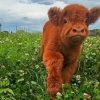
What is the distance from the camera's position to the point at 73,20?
10.2m

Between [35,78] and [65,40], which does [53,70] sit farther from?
[35,78]

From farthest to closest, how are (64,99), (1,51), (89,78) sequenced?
(1,51) → (89,78) → (64,99)

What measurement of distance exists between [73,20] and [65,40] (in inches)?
23.3

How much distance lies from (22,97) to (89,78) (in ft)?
8.97

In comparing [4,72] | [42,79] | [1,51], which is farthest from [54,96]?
[1,51]

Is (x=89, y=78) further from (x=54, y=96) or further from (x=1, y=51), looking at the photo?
(x=1, y=51)

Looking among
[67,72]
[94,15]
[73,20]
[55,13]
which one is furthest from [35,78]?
[94,15]

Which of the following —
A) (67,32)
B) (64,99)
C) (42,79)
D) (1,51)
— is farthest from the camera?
(1,51)

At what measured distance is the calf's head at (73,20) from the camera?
9.92 meters

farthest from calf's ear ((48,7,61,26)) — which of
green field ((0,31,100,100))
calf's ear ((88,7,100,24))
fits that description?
green field ((0,31,100,100))

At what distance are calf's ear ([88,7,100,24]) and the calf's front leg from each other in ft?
3.63

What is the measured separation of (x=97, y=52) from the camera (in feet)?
47.9

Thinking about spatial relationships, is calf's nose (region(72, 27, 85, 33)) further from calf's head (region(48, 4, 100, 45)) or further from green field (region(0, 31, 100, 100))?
green field (region(0, 31, 100, 100))

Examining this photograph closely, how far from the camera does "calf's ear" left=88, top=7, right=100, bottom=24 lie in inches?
434
